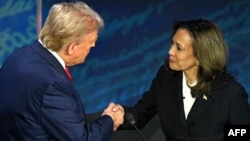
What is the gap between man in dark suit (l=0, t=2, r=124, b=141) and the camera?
55.6 inches

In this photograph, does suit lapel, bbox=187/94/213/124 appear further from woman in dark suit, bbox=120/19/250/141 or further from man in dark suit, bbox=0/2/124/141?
man in dark suit, bbox=0/2/124/141

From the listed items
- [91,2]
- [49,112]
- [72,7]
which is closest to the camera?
[49,112]

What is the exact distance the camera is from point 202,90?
2033 mm

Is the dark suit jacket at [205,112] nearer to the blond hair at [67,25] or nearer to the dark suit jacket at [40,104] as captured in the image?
the dark suit jacket at [40,104]

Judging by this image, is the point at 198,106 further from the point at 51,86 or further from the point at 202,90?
the point at 51,86

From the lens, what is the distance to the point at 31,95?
4.69ft

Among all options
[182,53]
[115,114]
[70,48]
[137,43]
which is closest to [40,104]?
[70,48]

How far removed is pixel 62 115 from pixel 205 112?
820 mm

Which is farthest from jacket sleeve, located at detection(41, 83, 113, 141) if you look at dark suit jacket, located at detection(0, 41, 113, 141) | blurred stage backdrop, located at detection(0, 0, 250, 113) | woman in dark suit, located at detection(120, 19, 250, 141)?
blurred stage backdrop, located at detection(0, 0, 250, 113)

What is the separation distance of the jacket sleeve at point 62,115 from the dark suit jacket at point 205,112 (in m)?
0.66

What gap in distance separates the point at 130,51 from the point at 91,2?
1.43 ft

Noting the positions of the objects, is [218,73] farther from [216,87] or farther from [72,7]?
[72,7]

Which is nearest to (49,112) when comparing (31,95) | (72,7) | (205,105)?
(31,95)

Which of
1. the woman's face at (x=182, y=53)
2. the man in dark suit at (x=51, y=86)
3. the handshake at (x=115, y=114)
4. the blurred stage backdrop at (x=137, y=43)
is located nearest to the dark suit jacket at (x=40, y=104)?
the man in dark suit at (x=51, y=86)
